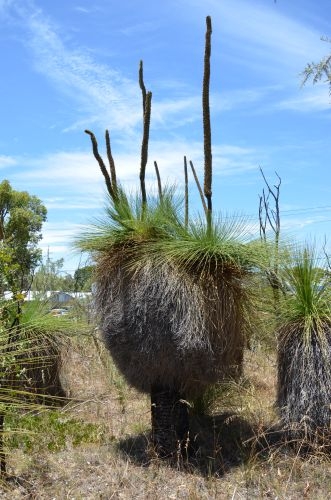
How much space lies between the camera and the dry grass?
3707 millimetres

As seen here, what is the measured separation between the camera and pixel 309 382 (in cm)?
410

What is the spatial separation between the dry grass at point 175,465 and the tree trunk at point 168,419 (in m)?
0.14

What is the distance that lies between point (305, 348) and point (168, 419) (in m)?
1.06

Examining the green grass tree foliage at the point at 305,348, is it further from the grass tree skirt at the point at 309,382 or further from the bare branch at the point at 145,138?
the bare branch at the point at 145,138

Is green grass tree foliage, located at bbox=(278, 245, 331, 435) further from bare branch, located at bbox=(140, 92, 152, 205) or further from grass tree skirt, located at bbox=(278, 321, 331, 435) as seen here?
bare branch, located at bbox=(140, 92, 152, 205)

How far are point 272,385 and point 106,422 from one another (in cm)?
160

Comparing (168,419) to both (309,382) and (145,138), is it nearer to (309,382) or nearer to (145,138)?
(309,382)

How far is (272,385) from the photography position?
5867mm

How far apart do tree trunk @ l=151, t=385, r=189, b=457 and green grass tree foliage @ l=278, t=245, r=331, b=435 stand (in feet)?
2.27

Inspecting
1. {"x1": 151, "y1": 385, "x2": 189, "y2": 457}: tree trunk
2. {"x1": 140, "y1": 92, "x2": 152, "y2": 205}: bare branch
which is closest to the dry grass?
{"x1": 151, "y1": 385, "x2": 189, "y2": 457}: tree trunk

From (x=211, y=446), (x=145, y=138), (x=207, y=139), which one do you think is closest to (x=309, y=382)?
(x=211, y=446)

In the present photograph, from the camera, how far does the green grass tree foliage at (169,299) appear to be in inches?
160

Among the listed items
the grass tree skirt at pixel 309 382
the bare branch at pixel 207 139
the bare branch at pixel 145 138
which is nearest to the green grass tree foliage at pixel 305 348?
the grass tree skirt at pixel 309 382

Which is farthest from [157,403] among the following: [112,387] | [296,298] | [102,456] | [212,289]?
[112,387]
